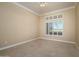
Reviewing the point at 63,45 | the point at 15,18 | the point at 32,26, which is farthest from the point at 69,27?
the point at 15,18

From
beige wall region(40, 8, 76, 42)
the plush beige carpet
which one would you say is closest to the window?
beige wall region(40, 8, 76, 42)

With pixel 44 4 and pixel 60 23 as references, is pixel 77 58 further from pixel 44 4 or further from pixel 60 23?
pixel 44 4

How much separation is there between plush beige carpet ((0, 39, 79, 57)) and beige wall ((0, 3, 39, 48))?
16 centimetres

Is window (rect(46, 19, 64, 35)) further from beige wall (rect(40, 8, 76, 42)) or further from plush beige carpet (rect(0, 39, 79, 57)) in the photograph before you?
plush beige carpet (rect(0, 39, 79, 57))

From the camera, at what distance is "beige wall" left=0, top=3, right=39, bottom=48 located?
6.16ft

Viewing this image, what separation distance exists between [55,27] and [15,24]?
825 millimetres

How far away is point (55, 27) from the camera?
6.57ft

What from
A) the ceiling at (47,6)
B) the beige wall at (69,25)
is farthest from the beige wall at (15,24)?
the beige wall at (69,25)

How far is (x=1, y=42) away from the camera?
73.6 inches

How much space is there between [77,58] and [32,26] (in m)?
1.10

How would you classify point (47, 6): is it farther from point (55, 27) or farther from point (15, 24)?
point (15, 24)

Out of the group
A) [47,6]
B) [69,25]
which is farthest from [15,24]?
[69,25]

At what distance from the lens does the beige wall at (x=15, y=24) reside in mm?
1879

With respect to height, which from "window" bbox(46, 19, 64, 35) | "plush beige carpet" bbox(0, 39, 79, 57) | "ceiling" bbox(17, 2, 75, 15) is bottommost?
"plush beige carpet" bbox(0, 39, 79, 57)
